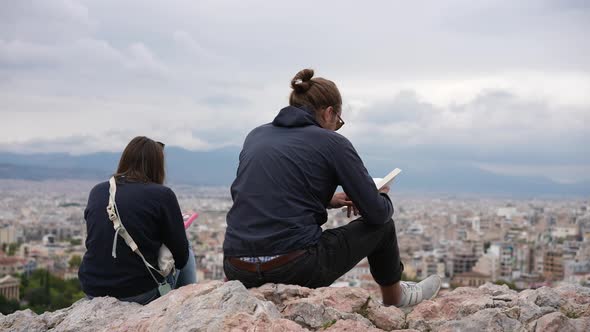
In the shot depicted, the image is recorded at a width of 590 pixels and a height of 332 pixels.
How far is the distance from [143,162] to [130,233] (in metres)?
0.33

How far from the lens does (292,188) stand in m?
3.11

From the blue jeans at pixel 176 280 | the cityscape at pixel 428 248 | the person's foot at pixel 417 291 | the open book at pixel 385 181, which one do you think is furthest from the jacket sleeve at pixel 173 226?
the cityscape at pixel 428 248

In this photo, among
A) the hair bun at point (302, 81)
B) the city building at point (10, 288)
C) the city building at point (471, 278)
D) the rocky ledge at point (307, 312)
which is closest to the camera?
the rocky ledge at point (307, 312)

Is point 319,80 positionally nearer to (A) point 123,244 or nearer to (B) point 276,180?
(B) point 276,180

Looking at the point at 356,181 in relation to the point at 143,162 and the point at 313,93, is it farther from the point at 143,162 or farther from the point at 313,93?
the point at 143,162

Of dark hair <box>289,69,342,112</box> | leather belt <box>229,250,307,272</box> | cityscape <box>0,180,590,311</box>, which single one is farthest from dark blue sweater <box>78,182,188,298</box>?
cityscape <box>0,180,590,311</box>

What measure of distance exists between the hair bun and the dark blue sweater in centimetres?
71

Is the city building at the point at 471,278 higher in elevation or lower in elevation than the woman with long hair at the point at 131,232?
lower

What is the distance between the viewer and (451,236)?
77375 mm

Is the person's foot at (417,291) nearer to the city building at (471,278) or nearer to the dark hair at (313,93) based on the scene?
the dark hair at (313,93)

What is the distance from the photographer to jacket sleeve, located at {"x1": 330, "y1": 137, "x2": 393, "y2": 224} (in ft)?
10.3

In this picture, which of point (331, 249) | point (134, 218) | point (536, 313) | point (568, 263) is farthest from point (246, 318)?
point (568, 263)

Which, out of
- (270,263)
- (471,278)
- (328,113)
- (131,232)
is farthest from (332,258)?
(471,278)

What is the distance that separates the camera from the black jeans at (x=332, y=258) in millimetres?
3131
